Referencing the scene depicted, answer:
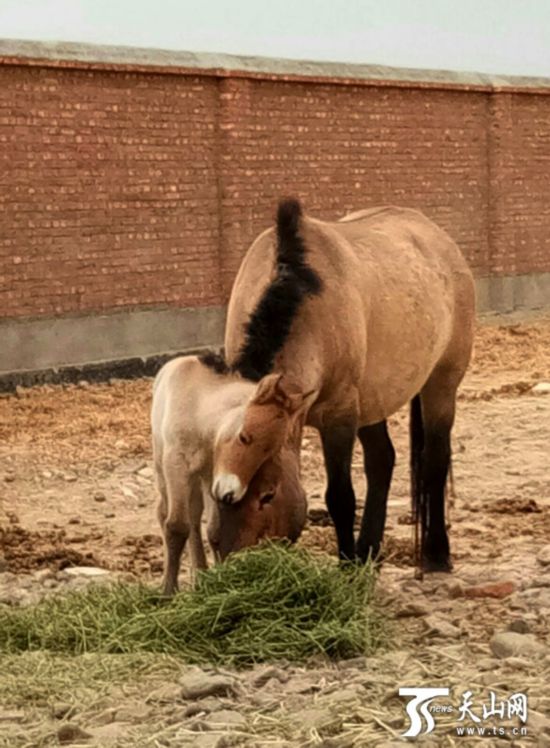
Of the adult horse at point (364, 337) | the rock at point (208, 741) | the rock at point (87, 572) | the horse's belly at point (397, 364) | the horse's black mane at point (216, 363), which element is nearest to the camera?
the rock at point (208, 741)

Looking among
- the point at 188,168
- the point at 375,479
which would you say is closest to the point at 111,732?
the point at 375,479

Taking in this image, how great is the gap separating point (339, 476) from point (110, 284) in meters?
10.6

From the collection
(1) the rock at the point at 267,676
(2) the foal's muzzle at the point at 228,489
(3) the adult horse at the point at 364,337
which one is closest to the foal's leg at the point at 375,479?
(3) the adult horse at the point at 364,337

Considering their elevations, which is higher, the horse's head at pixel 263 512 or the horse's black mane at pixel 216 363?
the horse's black mane at pixel 216 363

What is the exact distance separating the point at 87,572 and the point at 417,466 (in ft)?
6.97

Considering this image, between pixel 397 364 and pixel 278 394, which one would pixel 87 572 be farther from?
pixel 278 394

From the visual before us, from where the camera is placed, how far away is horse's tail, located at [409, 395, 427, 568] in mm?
10281

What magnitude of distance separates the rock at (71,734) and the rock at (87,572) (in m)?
3.35

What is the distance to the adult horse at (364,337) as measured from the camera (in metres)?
8.45

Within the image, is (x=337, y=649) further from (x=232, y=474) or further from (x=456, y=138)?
(x=456, y=138)

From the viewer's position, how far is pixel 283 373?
325 inches

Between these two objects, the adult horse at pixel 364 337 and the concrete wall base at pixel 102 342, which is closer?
the adult horse at pixel 364 337

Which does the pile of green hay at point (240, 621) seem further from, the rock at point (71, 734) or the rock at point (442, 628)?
the rock at point (71, 734)

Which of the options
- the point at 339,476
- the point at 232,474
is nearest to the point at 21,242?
the point at 339,476
